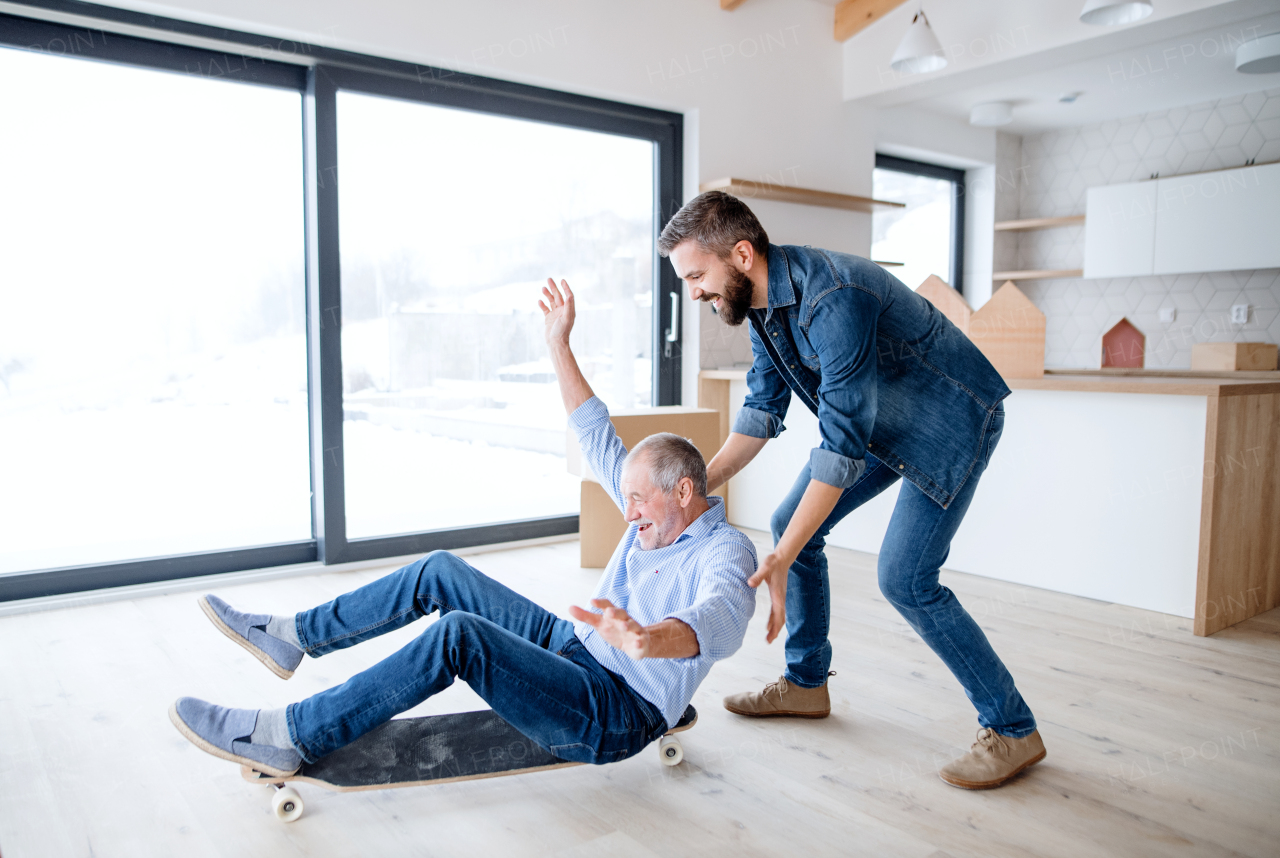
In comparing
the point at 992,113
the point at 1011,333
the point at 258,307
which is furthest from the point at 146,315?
the point at 992,113

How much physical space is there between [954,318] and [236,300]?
108 inches

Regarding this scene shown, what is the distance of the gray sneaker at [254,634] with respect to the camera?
173 centimetres

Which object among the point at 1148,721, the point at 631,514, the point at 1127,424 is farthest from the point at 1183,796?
the point at 1127,424

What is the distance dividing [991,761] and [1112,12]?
2928 mm

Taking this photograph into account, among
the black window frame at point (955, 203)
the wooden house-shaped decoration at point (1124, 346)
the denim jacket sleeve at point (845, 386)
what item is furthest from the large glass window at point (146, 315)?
the wooden house-shaped decoration at point (1124, 346)

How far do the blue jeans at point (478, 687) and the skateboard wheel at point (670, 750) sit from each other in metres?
0.20

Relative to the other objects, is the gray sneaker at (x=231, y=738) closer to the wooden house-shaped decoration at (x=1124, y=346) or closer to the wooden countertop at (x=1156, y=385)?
the wooden countertop at (x=1156, y=385)

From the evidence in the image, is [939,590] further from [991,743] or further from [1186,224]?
[1186,224]

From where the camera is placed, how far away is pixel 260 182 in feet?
11.2

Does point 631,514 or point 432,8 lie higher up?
point 432,8

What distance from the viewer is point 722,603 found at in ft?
4.72

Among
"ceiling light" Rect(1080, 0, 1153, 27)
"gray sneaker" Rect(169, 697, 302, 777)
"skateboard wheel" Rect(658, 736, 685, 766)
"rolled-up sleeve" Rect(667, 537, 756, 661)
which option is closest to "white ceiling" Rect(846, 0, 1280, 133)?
"ceiling light" Rect(1080, 0, 1153, 27)

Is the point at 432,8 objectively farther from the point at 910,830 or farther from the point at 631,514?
the point at 910,830

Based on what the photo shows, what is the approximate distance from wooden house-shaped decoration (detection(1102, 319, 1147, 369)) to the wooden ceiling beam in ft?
8.35
